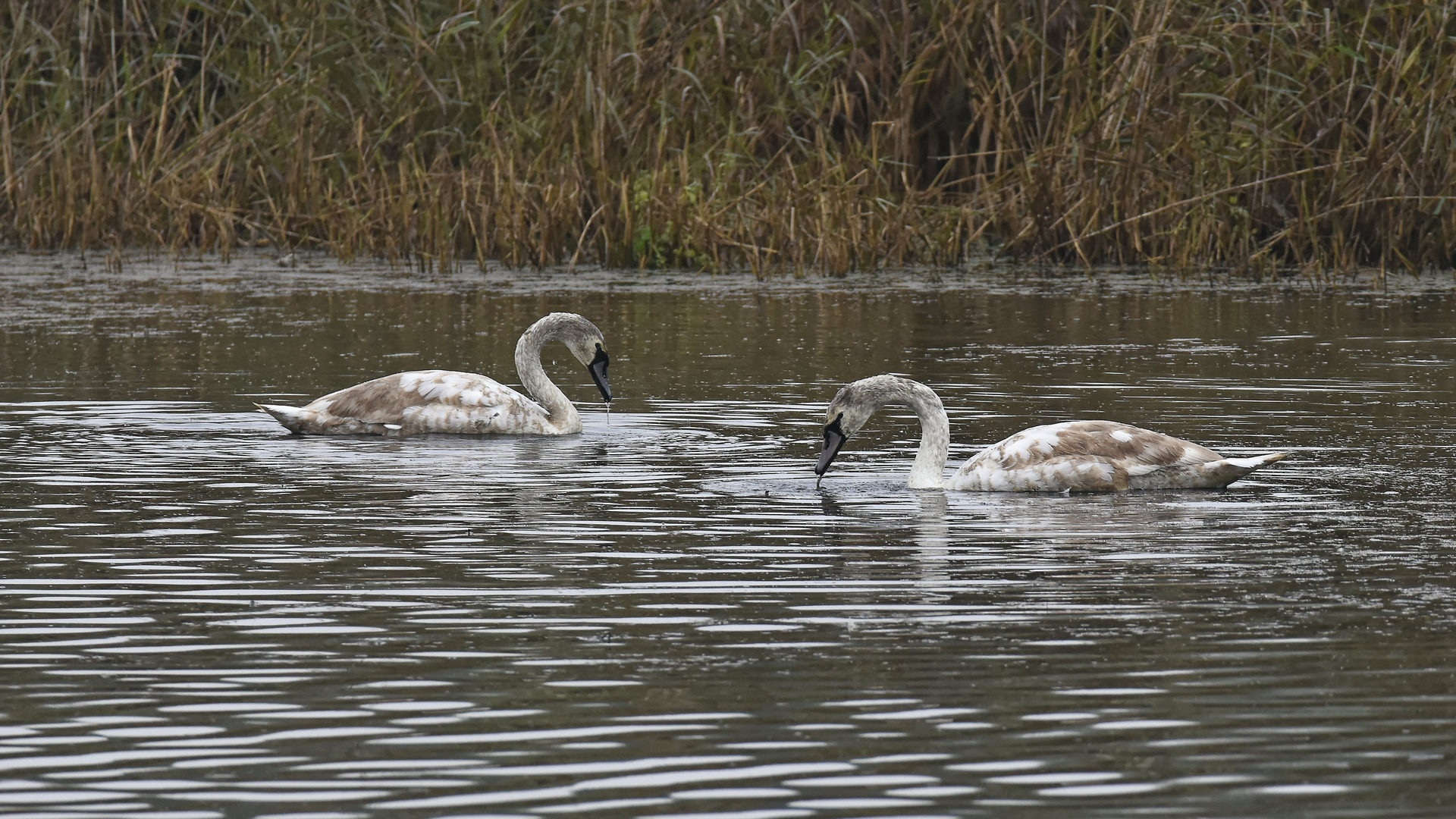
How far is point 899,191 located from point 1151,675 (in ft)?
45.6

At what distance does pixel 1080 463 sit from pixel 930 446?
54 cm

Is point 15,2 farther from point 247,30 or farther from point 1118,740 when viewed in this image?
point 1118,740

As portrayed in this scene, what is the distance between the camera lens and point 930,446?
29.7ft

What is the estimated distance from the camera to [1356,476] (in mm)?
8898

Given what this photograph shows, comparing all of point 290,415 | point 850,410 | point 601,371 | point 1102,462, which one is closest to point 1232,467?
point 1102,462

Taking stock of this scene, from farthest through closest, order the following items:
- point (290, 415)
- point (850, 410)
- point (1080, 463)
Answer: point (290, 415)
point (850, 410)
point (1080, 463)

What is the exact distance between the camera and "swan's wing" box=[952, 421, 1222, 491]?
8.89 meters

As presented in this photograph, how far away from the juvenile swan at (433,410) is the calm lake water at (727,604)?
110 millimetres

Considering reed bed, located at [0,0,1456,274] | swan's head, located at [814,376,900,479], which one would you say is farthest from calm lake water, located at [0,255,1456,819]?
reed bed, located at [0,0,1456,274]

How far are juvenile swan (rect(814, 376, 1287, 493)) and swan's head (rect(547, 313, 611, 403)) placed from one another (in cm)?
279

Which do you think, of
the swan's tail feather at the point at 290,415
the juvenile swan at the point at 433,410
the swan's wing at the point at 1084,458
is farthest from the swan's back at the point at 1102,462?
the swan's tail feather at the point at 290,415

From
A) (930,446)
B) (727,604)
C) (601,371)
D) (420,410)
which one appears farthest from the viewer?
(601,371)

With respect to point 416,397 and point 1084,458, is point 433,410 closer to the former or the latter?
point 416,397

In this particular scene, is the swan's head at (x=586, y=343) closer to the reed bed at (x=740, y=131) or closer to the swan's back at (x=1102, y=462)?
the swan's back at (x=1102, y=462)
